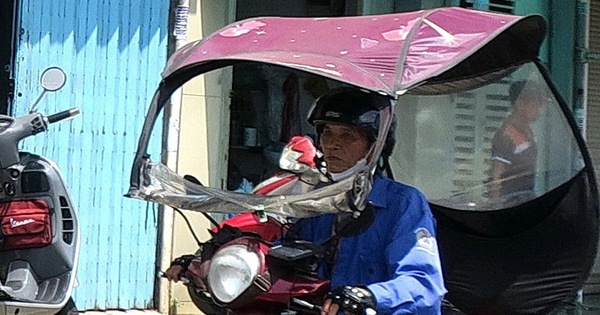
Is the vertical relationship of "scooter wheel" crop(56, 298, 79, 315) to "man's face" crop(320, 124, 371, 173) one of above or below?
below

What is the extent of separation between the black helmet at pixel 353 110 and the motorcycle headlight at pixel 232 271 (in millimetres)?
508

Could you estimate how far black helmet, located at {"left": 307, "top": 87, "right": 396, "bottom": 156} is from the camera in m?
3.02

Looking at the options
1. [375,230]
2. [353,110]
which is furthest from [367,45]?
[375,230]

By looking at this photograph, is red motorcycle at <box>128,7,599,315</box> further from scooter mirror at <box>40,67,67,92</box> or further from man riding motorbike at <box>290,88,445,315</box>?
scooter mirror at <box>40,67,67,92</box>

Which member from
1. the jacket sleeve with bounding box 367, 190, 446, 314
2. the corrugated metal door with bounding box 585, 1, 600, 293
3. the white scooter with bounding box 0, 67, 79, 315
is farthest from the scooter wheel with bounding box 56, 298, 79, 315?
the corrugated metal door with bounding box 585, 1, 600, 293

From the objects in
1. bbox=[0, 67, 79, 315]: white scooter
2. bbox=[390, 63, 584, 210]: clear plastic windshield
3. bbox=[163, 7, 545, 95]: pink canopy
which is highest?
bbox=[163, 7, 545, 95]: pink canopy

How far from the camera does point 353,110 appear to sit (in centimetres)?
306

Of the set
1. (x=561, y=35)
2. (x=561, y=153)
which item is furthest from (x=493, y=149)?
(x=561, y=35)

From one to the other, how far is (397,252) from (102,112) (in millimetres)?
3832

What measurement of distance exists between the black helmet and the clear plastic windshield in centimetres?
103

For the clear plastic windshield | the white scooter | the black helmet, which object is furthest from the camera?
the white scooter

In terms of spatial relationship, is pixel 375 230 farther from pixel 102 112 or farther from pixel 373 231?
pixel 102 112

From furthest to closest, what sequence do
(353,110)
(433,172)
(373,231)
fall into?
1. (433,172)
2. (373,231)
3. (353,110)

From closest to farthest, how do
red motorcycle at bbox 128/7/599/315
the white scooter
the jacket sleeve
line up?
the jacket sleeve, red motorcycle at bbox 128/7/599/315, the white scooter
